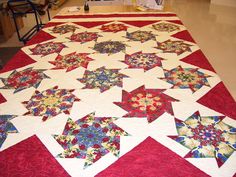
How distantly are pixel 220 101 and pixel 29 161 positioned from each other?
1.01 meters

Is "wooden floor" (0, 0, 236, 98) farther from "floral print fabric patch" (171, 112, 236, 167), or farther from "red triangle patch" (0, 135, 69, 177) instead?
"red triangle patch" (0, 135, 69, 177)

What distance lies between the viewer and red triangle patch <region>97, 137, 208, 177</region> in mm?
887

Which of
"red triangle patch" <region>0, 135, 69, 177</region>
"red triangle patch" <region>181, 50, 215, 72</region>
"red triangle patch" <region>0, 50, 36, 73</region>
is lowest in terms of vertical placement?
"red triangle patch" <region>0, 135, 69, 177</region>

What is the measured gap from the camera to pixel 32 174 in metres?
0.89

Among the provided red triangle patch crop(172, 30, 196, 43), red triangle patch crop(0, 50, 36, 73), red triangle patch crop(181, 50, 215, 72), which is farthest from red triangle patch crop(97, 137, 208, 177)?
red triangle patch crop(172, 30, 196, 43)

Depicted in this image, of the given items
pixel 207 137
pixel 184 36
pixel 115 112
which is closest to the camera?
pixel 207 137

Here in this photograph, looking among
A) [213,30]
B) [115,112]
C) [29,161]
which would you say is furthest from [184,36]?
[213,30]

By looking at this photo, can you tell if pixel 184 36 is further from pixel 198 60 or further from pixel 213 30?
pixel 213 30

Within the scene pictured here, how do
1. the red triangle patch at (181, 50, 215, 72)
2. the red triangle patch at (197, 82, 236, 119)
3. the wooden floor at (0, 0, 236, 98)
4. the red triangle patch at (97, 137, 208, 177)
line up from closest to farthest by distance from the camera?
the red triangle patch at (97, 137, 208, 177) < the red triangle patch at (197, 82, 236, 119) < the red triangle patch at (181, 50, 215, 72) < the wooden floor at (0, 0, 236, 98)

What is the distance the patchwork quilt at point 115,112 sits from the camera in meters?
0.94

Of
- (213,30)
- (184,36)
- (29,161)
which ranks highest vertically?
(184,36)

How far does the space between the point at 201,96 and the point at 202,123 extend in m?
Result: 0.23

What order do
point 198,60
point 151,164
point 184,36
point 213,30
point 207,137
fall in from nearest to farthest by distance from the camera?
point 151,164
point 207,137
point 198,60
point 184,36
point 213,30

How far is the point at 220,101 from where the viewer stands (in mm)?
1263
